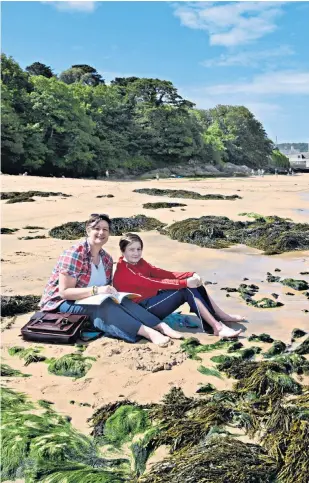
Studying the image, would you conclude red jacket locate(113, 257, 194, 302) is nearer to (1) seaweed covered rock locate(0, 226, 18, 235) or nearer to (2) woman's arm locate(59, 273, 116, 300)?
(2) woman's arm locate(59, 273, 116, 300)

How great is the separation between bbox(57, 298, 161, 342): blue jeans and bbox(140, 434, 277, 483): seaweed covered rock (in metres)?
1.57

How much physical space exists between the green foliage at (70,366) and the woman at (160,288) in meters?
0.85

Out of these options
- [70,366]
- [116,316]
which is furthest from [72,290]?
[70,366]

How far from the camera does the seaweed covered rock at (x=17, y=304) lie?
5.09m

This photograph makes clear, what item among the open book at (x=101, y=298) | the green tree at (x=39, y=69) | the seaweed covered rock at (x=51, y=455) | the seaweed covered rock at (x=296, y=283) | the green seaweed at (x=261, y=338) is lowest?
the seaweed covered rock at (x=51, y=455)

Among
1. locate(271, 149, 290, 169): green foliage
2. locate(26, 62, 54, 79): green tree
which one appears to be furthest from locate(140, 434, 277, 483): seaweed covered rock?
locate(271, 149, 290, 169): green foliage

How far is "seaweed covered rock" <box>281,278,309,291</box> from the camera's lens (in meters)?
6.19

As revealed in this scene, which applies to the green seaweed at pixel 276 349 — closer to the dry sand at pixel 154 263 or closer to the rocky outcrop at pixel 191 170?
the dry sand at pixel 154 263

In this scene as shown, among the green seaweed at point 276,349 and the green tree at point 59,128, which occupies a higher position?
the green tree at point 59,128

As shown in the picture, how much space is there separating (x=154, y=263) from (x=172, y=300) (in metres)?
2.92

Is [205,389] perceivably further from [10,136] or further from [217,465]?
[10,136]

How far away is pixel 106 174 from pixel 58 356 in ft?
115

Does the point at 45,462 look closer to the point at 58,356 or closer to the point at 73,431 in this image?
the point at 73,431

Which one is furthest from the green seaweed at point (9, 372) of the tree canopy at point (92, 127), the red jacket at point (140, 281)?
the tree canopy at point (92, 127)
